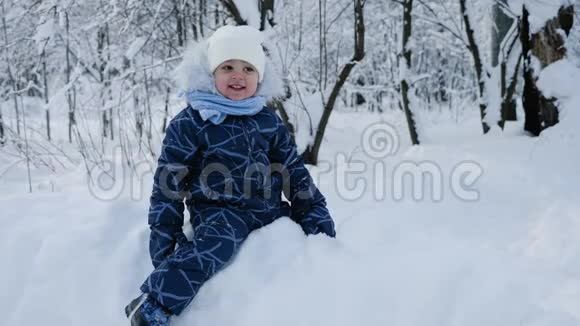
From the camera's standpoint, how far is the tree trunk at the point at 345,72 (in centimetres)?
393

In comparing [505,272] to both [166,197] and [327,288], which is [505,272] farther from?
[166,197]

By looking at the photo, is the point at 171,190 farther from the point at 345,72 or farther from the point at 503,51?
the point at 503,51

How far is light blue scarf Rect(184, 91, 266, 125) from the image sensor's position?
1819 mm

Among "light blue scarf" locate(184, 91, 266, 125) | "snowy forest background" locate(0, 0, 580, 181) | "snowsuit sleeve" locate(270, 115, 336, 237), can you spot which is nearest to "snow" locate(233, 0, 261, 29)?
"snowy forest background" locate(0, 0, 580, 181)

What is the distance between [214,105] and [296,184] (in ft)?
1.67

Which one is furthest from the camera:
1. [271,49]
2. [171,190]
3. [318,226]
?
[271,49]

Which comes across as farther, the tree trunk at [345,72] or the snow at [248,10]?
the tree trunk at [345,72]

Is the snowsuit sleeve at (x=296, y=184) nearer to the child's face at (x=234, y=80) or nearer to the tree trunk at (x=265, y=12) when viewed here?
the child's face at (x=234, y=80)

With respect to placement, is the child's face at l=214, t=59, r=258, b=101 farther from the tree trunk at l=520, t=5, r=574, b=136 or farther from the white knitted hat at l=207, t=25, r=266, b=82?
the tree trunk at l=520, t=5, r=574, b=136

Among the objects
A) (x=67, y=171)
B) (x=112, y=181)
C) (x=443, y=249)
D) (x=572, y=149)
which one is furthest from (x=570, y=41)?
(x=67, y=171)

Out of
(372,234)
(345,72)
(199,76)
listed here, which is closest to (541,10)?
(345,72)

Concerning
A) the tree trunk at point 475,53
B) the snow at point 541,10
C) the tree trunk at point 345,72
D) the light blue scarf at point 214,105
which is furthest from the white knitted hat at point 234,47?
the tree trunk at point 475,53

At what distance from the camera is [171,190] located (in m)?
1.79

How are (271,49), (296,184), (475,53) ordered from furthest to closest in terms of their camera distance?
(475,53)
(271,49)
(296,184)
